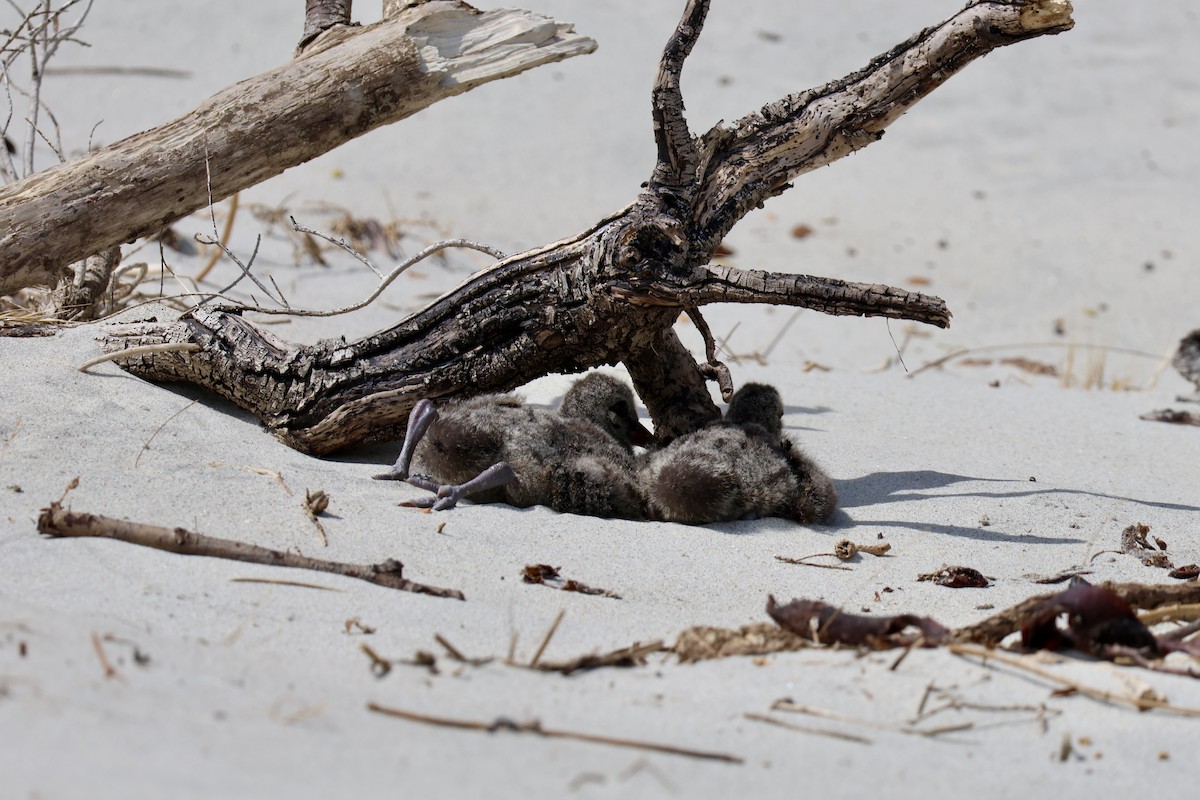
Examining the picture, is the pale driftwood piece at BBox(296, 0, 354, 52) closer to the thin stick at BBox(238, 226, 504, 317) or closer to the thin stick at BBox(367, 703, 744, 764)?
the thin stick at BBox(238, 226, 504, 317)

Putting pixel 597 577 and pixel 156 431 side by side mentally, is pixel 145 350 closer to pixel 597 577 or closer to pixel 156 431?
pixel 156 431

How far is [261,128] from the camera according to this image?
16.5 ft

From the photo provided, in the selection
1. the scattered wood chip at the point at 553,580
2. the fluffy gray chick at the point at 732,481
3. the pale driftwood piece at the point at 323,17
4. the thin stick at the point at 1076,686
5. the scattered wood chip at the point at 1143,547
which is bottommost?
the scattered wood chip at the point at 1143,547

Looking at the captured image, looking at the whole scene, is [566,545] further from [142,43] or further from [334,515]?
[142,43]

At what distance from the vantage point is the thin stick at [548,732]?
7.82 feet

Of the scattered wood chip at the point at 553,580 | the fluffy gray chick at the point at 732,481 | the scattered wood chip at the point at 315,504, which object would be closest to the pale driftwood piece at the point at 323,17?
the scattered wood chip at the point at 315,504

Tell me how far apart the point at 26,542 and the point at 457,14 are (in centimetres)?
300

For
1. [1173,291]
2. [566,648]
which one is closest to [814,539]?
→ [566,648]

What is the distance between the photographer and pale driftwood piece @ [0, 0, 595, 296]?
4.88 metres

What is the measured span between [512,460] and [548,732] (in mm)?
2124

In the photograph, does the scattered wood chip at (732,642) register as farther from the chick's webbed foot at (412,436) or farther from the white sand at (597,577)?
the chick's webbed foot at (412,436)

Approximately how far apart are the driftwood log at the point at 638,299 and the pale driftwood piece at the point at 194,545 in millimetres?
1394

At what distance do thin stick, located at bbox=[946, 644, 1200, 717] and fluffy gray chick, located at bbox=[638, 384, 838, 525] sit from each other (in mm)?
1535

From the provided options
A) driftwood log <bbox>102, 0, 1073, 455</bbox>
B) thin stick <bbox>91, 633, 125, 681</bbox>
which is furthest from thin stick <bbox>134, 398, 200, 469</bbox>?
thin stick <bbox>91, 633, 125, 681</bbox>
